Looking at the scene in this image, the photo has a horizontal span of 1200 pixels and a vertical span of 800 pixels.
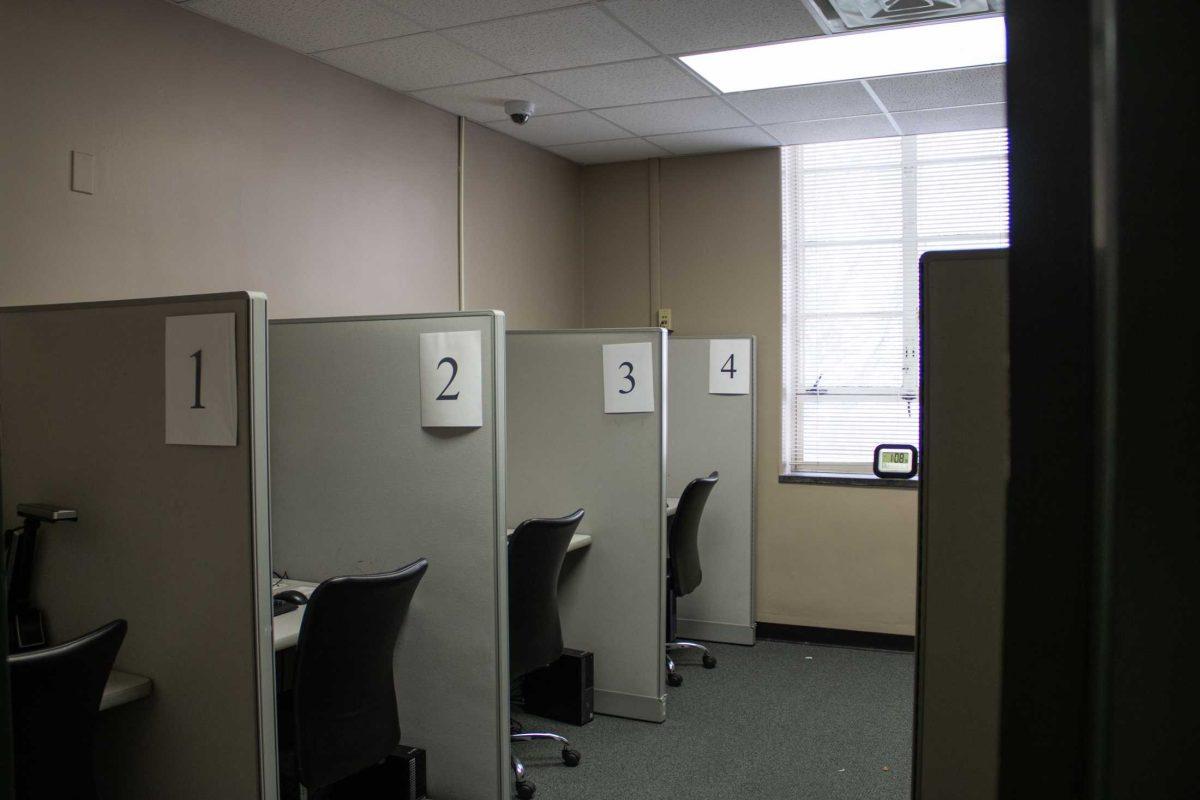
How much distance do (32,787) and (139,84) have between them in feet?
6.50

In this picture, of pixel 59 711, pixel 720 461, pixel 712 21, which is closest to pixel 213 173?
pixel 712 21

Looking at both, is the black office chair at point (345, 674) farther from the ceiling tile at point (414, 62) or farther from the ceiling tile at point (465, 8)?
the ceiling tile at point (414, 62)

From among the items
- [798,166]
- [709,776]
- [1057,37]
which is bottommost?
[709,776]

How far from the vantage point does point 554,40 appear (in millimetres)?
3117

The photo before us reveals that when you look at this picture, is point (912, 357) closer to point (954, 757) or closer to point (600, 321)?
point (600, 321)

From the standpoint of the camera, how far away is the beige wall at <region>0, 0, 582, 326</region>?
2.41 metres

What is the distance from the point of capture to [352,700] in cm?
214

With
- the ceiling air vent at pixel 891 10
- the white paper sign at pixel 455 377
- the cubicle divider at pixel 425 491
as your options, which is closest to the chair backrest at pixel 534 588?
the cubicle divider at pixel 425 491

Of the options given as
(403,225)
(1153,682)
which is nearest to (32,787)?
(1153,682)

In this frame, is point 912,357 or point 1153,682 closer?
point 1153,682

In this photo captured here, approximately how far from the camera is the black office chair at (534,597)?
2.88 m

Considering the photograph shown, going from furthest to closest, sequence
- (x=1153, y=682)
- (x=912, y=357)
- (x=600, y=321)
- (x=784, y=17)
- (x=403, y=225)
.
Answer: (x=600, y=321) < (x=912, y=357) < (x=403, y=225) < (x=784, y=17) < (x=1153, y=682)

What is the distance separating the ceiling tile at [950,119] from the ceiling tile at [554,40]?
1.57 metres

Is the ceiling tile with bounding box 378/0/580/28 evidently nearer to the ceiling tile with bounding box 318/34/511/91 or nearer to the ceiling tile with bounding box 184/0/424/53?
the ceiling tile with bounding box 184/0/424/53
